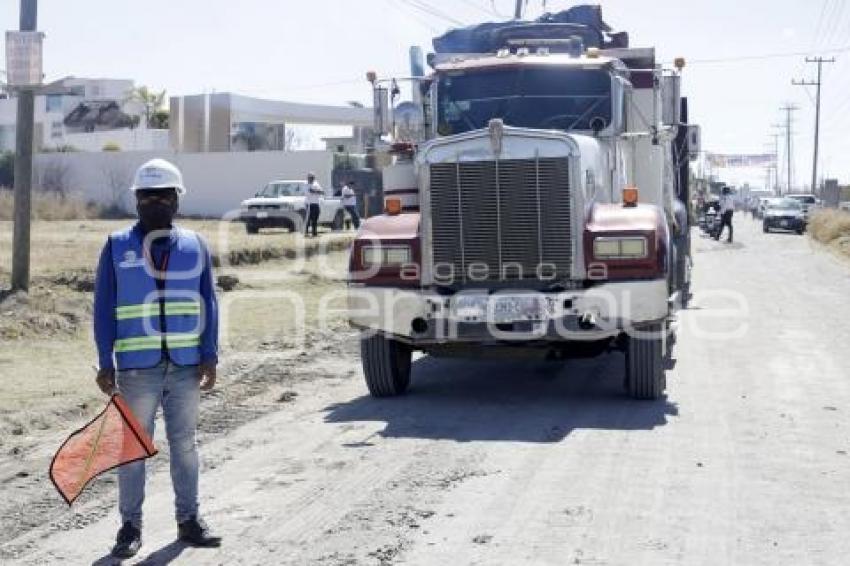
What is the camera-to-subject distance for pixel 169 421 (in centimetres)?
598

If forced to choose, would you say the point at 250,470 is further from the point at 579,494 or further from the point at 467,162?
the point at 467,162

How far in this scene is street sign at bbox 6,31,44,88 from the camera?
49.0 ft

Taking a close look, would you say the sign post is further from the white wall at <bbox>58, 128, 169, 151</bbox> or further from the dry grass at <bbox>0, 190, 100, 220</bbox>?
the white wall at <bbox>58, 128, 169, 151</bbox>

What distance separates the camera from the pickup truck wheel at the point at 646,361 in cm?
954

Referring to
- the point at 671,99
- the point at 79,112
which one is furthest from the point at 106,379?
the point at 79,112

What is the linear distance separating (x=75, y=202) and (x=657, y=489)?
38.3m

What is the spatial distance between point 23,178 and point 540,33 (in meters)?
7.06

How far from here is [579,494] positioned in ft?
22.5

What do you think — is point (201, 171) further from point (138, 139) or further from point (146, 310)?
point (146, 310)

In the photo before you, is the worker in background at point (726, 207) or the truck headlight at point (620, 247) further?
the worker in background at point (726, 207)

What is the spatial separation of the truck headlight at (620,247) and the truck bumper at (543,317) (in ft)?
0.72

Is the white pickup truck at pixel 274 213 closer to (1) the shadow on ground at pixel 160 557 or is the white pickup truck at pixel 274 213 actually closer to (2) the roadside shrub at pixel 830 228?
(2) the roadside shrub at pixel 830 228

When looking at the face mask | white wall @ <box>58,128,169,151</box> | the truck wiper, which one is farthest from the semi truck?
white wall @ <box>58,128,169,151</box>

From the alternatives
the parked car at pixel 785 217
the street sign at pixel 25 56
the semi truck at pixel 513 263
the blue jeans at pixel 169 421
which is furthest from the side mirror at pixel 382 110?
the parked car at pixel 785 217
